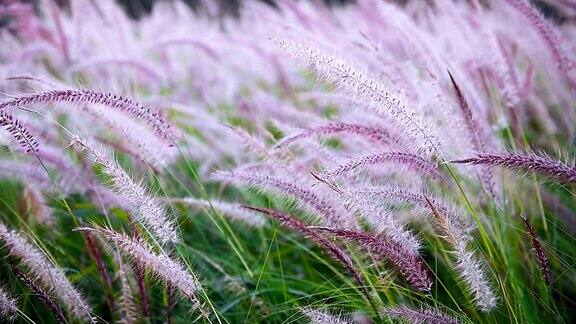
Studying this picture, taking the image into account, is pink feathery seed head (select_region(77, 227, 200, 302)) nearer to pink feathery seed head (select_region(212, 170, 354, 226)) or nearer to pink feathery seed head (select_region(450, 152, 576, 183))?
pink feathery seed head (select_region(212, 170, 354, 226))

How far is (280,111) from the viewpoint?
292cm

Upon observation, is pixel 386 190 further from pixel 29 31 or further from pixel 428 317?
pixel 29 31

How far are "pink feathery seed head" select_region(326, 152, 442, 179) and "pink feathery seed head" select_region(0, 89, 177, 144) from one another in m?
0.54

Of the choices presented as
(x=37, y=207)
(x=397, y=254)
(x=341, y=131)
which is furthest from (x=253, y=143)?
(x=37, y=207)

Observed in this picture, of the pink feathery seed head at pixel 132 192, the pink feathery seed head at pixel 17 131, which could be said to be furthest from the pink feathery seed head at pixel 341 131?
the pink feathery seed head at pixel 17 131

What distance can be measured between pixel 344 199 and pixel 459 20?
5.28 ft

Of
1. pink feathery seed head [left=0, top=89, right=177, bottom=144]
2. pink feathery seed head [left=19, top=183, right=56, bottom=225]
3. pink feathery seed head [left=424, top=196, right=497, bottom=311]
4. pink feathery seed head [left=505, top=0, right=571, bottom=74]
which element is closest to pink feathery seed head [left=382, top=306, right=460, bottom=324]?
pink feathery seed head [left=424, top=196, right=497, bottom=311]

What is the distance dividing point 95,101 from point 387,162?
31.7 inches

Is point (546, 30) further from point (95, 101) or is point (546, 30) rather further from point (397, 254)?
point (95, 101)

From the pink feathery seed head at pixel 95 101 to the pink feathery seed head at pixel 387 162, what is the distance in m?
0.54

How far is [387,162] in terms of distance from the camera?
1.42 meters

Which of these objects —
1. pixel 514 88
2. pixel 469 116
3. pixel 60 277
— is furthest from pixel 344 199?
pixel 514 88

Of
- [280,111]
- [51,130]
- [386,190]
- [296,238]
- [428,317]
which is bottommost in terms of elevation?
[51,130]

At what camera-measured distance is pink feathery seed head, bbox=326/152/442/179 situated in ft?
4.53
